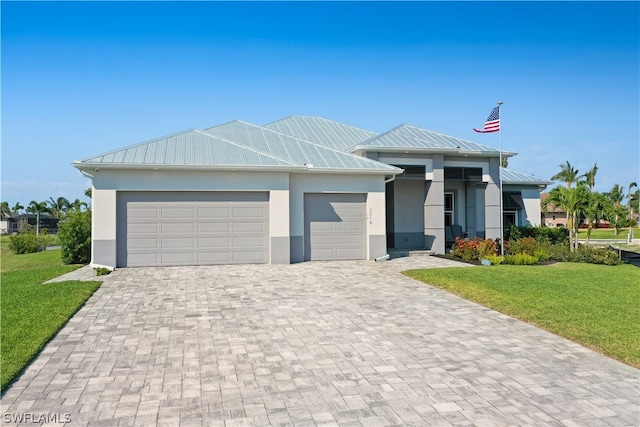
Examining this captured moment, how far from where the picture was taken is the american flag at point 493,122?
59.3ft

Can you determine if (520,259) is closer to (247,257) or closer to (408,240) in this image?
(408,240)

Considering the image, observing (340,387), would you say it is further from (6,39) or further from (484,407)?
(6,39)

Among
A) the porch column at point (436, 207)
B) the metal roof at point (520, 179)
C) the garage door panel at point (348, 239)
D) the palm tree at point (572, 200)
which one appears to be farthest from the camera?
the metal roof at point (520, 179)

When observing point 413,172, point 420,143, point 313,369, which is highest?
point 420,143

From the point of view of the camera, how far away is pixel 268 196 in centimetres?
1612

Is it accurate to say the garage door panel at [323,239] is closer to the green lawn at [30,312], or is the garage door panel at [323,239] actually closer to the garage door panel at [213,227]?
the garage door panel at [213,227]

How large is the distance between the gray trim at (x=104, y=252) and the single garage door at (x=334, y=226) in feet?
22.2

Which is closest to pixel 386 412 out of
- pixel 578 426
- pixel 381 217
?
pixel 578 426

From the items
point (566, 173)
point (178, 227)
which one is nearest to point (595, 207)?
point (178, 227)

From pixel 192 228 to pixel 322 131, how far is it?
35.8 ft

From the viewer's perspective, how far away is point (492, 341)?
287 inches

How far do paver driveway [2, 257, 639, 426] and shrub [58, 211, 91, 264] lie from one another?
27.4 feet

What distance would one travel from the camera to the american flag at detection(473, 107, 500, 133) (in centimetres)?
1808

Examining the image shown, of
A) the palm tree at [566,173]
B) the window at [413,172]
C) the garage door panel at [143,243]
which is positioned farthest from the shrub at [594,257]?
the palm tree at [566,173]
